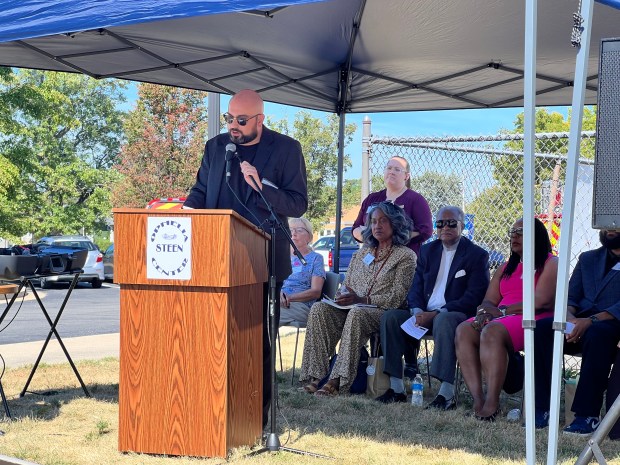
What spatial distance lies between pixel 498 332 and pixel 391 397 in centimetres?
114

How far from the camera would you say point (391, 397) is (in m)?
6.88

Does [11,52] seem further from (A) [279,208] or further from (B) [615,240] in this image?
(B) [615,240]

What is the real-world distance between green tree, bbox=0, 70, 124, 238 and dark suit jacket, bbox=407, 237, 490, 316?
17749 mm

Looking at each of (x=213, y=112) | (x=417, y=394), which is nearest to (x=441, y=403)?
(x=417, y=394)

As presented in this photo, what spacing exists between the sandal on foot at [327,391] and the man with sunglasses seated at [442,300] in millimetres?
400

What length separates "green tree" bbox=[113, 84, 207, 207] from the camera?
1329 inches

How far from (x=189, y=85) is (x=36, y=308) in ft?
34.1

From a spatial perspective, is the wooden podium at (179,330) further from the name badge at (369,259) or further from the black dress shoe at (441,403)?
the name badge at (369,259)

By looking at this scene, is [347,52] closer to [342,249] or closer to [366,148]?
[366,148]

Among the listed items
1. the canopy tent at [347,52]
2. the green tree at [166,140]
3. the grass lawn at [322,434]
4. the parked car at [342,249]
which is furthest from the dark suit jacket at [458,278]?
the green tree at [166,140]

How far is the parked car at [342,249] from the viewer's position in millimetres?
18767

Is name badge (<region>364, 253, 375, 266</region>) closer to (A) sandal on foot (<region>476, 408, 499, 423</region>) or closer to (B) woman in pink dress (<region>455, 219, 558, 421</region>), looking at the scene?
(B) woman in pink dress (<region>455, 219, 558, 421</region>)

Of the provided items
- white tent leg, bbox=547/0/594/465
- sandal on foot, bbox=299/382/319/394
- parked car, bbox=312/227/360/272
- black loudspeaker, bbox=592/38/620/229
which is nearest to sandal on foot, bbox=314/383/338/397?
sandal on foot, bbox=299/382/319/394

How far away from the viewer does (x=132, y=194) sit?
116 ft
